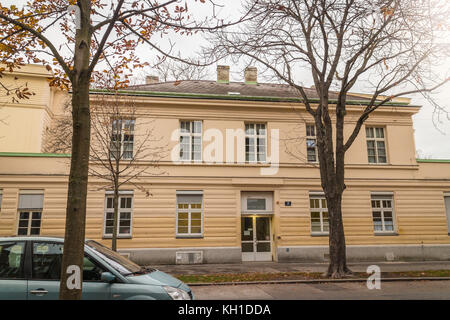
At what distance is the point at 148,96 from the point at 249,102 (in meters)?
5.90

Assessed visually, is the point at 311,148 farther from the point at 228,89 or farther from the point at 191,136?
the point at 191,136

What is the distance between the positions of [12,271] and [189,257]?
493 inches

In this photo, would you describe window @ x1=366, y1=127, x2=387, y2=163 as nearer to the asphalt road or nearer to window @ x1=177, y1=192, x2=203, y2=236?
the asphalt road

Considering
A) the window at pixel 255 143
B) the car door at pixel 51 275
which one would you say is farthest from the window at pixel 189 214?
the car door at pixel 51 275

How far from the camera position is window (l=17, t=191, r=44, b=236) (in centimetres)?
1650

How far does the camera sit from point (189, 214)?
17.7m

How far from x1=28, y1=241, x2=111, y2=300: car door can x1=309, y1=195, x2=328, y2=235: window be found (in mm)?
15321

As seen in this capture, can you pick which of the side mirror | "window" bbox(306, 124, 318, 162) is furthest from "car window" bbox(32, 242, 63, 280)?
"window" bbox(306, 124, 318, 162)

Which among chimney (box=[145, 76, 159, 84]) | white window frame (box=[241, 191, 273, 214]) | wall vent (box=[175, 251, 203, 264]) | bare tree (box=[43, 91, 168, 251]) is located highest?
chimney (box=[145, 76, 159, 84])

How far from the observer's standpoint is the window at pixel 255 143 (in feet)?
62.2

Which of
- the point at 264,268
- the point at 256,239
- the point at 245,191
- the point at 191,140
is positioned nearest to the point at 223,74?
the point at 191,140

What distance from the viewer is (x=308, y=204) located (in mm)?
18516
